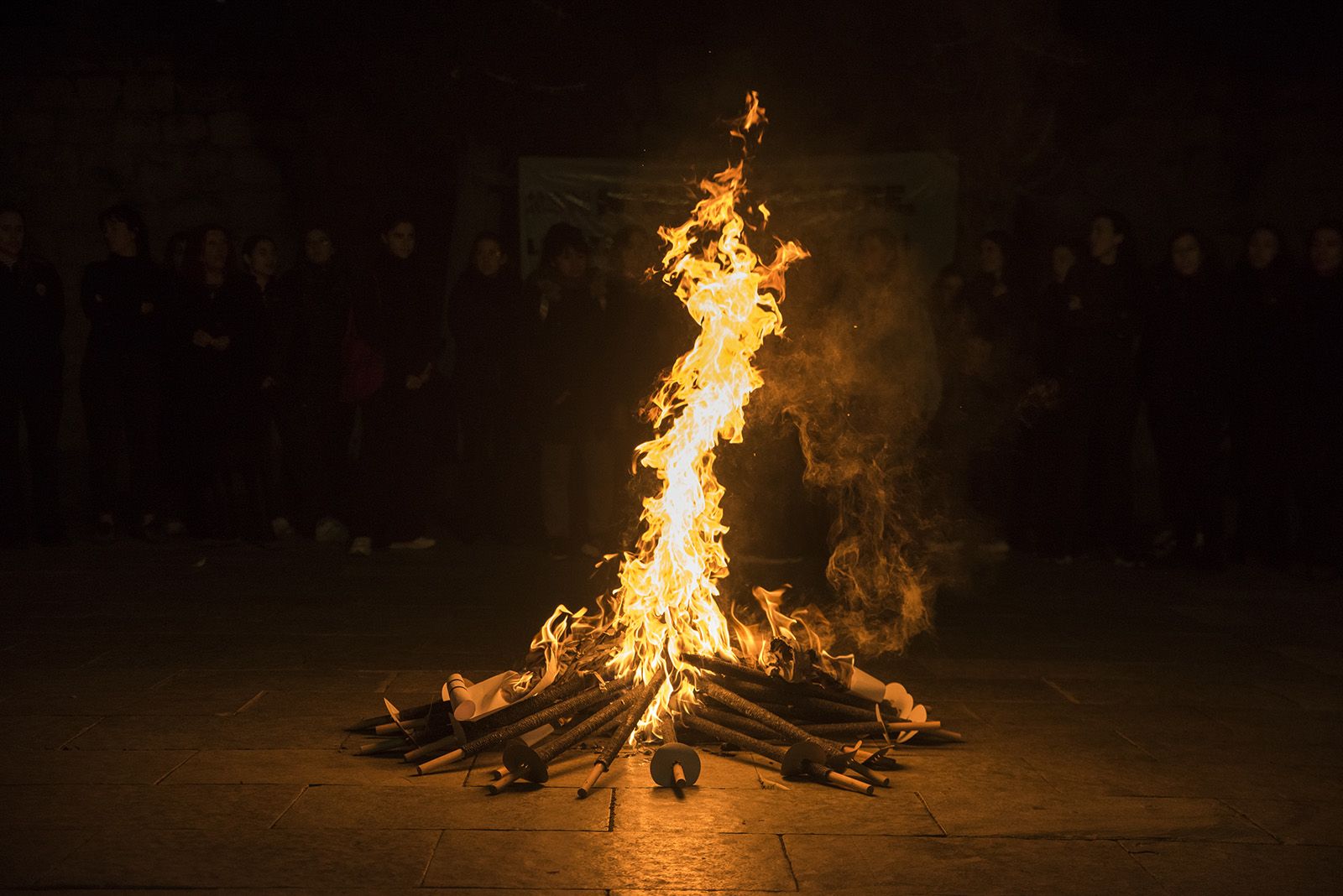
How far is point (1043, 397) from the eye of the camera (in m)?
10.1

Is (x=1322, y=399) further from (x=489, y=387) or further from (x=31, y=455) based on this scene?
(x=31, y=455)

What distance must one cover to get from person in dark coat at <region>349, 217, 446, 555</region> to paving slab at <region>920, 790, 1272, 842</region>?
6355mm

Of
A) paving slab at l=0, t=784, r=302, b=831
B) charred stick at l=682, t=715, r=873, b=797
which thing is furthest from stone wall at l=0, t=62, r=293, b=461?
charred stick at l=682, t=715, r=873, b=797

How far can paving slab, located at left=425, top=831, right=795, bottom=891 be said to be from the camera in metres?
3.77

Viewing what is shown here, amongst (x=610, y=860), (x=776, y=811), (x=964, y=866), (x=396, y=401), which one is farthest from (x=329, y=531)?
(x=964, y=866)

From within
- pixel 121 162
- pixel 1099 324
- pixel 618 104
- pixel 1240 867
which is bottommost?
pixel 1240 867

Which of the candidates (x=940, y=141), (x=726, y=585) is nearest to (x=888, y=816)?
(x=726, y=585)

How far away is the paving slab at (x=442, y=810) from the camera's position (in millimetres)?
4234

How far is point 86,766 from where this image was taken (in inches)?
188

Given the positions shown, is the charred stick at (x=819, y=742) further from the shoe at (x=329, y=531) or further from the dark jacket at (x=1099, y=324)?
the shoe at (x=329, y=531)

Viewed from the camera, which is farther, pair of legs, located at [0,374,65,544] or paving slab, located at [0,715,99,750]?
pair of legs, located at [0,374,65,544]

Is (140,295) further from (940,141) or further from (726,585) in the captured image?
(940,141)

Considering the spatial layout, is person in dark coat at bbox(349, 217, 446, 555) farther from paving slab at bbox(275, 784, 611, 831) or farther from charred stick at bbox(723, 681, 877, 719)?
paving slab at bbox(275, 784, 611, 831)

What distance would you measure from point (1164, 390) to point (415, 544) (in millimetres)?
5387
